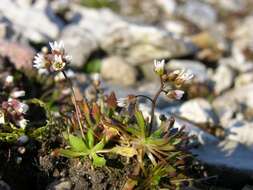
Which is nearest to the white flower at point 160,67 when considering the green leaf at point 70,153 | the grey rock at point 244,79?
the green leaf at point 70,153

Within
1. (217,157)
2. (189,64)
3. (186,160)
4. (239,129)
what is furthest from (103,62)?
(186,160)

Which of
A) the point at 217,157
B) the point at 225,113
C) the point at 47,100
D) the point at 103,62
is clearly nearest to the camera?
the point at 217,157

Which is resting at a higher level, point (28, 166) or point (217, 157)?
point (28, 166)

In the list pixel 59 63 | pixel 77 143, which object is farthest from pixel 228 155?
pixel 59 63

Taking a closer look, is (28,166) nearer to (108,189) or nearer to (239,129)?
(108,189)

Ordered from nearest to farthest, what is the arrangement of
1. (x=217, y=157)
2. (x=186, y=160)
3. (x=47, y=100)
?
1. (x=186, y=160)
2. (x=217, y=157)
3. (x=47, y=100)

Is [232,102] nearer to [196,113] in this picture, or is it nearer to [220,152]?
[196,113]

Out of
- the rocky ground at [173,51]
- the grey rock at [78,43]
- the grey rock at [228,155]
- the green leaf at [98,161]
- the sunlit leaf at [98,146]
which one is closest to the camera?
the green leaf at [98,161]

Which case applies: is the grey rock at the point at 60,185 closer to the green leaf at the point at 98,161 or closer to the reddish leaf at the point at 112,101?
the green leaf at the point at 98,161
